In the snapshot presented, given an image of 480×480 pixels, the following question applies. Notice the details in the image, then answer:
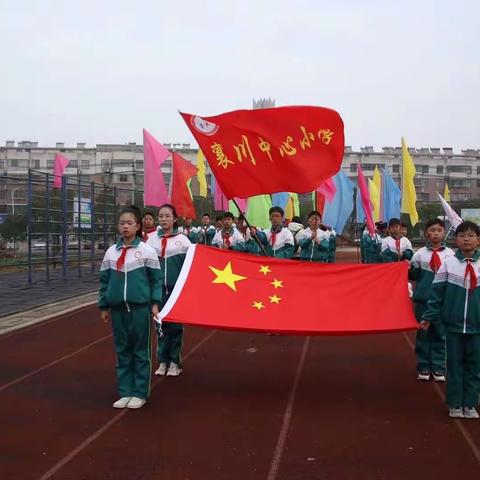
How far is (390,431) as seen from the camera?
4527mm

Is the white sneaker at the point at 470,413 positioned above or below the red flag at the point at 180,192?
below

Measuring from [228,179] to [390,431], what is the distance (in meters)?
2.70

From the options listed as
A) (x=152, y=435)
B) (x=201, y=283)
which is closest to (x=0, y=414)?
(x=152, y=435)

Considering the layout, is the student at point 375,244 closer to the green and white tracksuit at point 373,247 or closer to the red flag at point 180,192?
the green and white tracksuit at point 373,247

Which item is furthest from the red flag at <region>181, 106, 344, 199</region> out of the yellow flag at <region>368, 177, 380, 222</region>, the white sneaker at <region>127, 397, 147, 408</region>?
the yellow flag at <region>368, 177, 380, 222</region>

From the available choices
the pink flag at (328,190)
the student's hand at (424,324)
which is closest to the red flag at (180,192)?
the pink flag at (328,190)

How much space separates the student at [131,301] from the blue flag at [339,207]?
27.8ft

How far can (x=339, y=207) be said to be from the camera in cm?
1355

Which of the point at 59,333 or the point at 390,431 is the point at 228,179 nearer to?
the point at 390,431

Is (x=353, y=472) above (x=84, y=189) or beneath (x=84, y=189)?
beneath

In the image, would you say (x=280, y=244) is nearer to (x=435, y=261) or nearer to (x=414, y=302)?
(x=414, y=302)

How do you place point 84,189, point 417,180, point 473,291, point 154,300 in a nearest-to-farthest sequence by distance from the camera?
point 473,291 < point 154,300 < point 84,189 < point 417,180

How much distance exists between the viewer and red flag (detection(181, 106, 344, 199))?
19.6ft

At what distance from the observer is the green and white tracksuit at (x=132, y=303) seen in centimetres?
512
